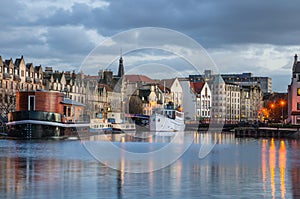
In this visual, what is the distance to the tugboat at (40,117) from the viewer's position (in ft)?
244

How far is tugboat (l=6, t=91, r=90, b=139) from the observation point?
244 feet

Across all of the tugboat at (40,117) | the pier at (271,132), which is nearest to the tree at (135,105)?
the pier at (271,132)

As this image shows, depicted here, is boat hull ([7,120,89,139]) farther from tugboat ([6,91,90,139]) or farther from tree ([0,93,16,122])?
tree ([0,93,16,122])

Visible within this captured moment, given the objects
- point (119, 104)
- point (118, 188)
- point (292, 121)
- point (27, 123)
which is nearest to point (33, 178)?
point (118, 188)

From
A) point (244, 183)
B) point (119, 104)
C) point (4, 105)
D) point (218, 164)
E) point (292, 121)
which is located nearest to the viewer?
point (244, 183)

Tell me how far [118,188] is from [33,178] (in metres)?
5.45

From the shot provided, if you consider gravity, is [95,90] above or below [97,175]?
above

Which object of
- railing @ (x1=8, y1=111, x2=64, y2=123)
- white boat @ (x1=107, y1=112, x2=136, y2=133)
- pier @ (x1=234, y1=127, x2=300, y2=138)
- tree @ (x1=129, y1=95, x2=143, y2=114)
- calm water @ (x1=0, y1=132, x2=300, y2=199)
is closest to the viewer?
calm water @ (x1=0, y1=132, x2=300, y2=199)

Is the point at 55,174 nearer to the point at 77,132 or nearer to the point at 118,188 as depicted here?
the point at 118,188

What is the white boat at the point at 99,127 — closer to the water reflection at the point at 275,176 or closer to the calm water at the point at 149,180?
the water reflection at the point at 275,176

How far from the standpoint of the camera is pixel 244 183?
28.5 metres

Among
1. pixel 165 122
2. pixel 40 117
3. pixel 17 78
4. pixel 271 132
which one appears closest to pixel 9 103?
pixel 17 78

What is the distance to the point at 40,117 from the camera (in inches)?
2968

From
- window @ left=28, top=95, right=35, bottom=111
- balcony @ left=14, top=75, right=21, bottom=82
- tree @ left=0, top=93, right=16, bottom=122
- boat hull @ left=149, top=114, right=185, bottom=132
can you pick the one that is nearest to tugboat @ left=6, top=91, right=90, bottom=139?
window @ left=28, top=95, right=35, bottom=111
